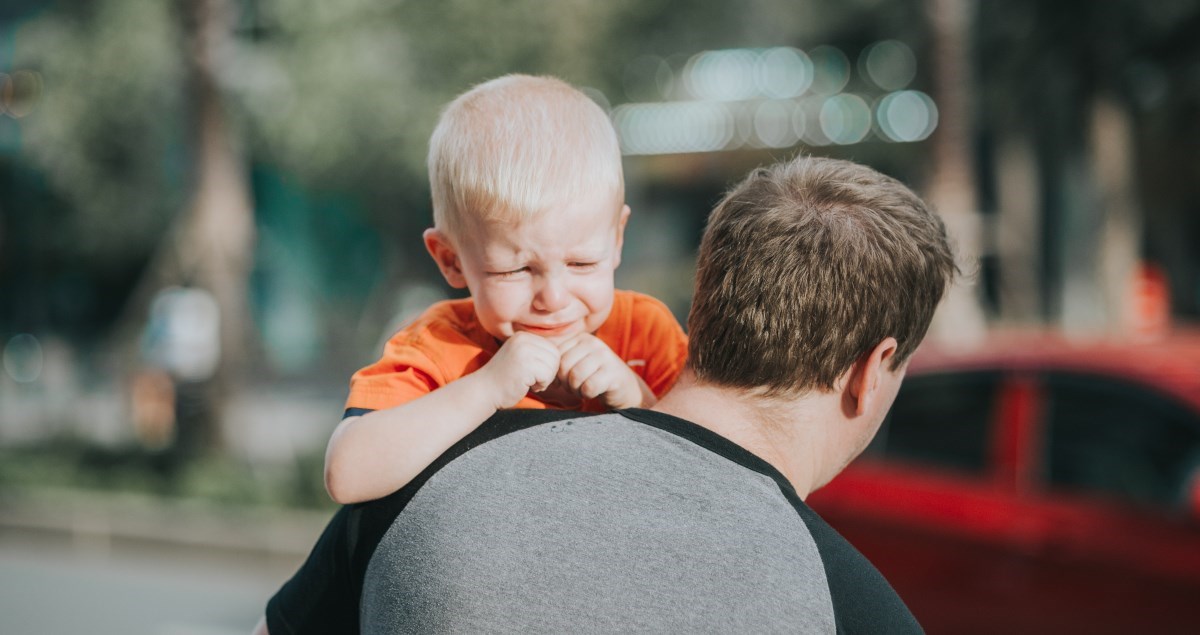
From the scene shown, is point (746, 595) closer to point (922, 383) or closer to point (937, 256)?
point (937, 256)

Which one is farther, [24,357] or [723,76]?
[24,357]

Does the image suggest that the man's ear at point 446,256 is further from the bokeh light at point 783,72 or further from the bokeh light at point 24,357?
the bokeh light at point 24,357

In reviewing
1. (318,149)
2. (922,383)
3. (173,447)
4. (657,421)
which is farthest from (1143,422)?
(318,149)

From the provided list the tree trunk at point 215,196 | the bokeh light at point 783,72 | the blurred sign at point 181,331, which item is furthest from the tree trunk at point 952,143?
the bokeh light at point 783,72

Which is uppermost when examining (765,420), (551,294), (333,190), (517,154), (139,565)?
(517,154)

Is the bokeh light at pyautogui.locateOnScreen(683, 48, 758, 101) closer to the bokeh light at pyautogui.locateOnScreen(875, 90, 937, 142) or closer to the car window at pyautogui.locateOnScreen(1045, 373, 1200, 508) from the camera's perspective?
the bokeh light at pyautogui.locateOnScreen(875, 90, 937, 142)

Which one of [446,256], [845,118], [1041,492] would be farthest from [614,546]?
[845,118]

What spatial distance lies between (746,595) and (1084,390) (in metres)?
3.36

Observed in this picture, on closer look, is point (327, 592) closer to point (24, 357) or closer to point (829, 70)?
point (829, 70)

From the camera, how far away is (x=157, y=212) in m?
21.5

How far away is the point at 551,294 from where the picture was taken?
1.69 metres

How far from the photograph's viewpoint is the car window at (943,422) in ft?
14.6

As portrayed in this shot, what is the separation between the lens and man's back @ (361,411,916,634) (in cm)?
130

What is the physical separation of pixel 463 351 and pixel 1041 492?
3.01m
